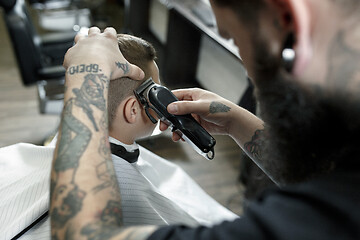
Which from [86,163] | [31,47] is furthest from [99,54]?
[31,47]

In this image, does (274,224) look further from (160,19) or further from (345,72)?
(160,19)

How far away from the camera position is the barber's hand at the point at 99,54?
71cm

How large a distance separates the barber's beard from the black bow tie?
0.56 m

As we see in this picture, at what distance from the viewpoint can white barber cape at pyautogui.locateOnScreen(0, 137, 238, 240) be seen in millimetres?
941

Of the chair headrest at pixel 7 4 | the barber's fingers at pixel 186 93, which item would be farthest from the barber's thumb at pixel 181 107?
the chair headrest at pixel 7 4

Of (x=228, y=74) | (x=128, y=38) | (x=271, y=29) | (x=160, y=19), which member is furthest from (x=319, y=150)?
Answer: (x=160, y=19)

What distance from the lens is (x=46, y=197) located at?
0.98 m

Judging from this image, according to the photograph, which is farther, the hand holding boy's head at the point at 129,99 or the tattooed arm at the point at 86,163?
the hand holding boy's head at the point at 129,99

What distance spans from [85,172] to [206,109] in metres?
0.51

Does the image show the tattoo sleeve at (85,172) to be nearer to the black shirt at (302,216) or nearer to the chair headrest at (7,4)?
the black shirt at (302,216)

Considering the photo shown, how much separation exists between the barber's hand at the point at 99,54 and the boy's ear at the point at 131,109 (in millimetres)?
216

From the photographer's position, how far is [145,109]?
104 centimetres

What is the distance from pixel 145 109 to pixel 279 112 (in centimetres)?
54

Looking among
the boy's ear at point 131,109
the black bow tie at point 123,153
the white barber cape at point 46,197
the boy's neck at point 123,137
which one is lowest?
the white barber cape at point 46,197
